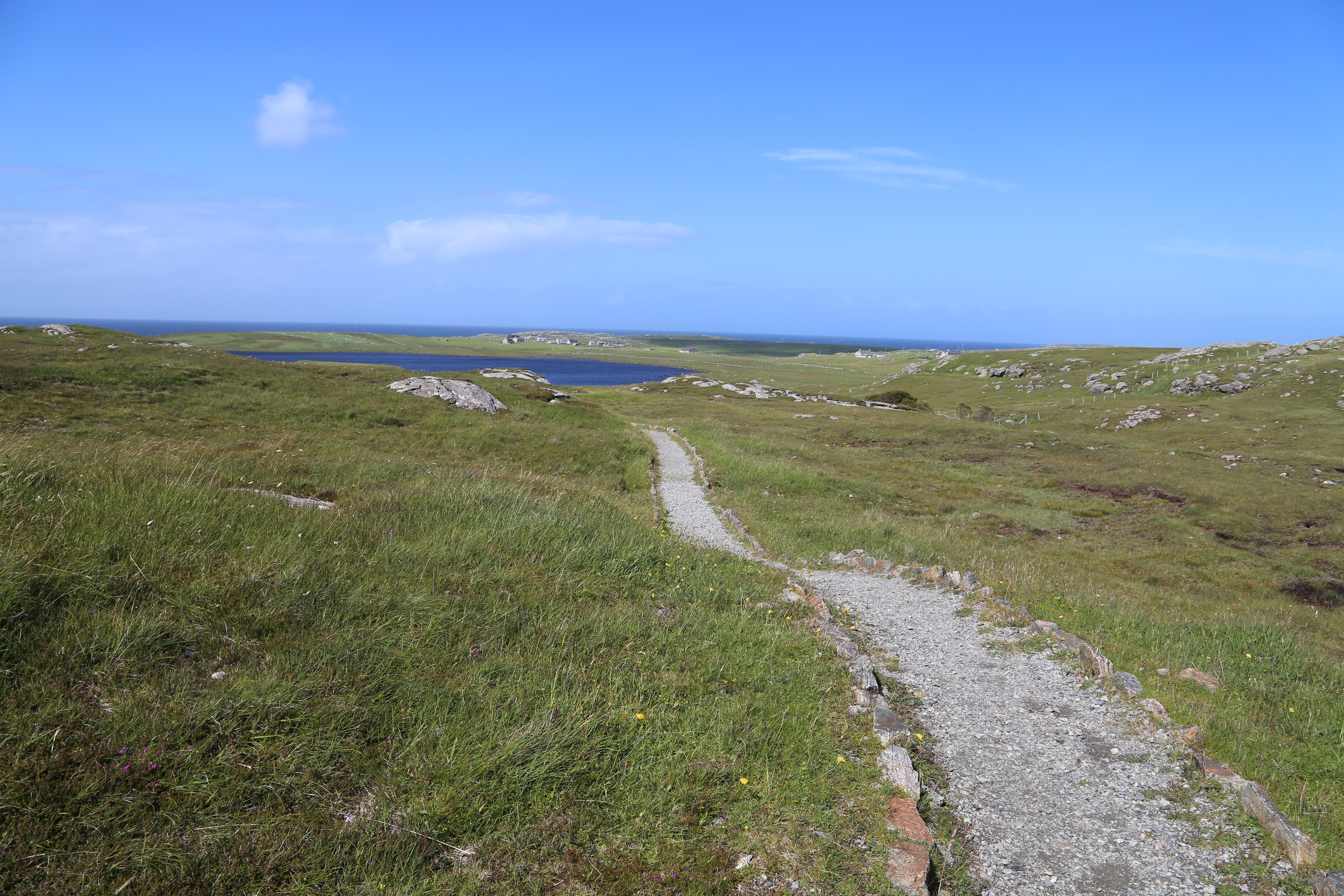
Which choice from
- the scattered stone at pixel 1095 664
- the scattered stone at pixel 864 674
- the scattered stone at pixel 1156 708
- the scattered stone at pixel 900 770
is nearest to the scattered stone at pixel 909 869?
the scattered stone at pixel 900 770

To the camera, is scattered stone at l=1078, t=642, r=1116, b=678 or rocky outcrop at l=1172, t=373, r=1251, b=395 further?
rocky outcrop at l=1172, t=373, r=1251, b=395

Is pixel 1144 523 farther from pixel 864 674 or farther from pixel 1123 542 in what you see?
pixel 864 674

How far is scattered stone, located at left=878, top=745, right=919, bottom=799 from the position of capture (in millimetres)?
6441

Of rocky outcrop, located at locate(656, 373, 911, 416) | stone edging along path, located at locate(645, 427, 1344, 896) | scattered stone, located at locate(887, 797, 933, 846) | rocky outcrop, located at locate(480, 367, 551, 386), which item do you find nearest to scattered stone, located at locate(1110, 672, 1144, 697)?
stone edging along path, located at locate(645, 427, 1344, 896)

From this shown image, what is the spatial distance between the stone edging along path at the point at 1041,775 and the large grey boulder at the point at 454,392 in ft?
124

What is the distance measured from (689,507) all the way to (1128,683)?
16450 mm

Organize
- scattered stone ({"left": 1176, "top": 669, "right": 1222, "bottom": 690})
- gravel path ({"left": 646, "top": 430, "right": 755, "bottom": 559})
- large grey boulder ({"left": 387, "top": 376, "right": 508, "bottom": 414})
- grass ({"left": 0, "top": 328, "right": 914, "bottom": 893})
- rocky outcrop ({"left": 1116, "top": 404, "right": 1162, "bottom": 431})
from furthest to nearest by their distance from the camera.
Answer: rocky outcrop ({"left": 1116, "top": 404, "right": 1162, "bottom": 431}), large grey boulder ({"left": 387, "top": 376, "right": 508, "bottom": 414}), gravel path ({"left": 646, "top": 430, "right": 755, "bottom": 559}), scattered stone ({"left": 1176, "top": 669, "right": 1222, "bottom": 690}), grass ({"left": 0, "top": 328, "right": 914, "bottom": 893})

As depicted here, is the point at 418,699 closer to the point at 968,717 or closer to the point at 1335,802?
the point at 968,717

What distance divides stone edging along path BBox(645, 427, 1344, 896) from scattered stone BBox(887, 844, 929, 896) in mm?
13

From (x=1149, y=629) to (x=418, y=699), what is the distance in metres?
13.3

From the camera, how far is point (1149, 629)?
12.2 metres

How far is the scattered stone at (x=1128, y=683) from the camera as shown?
8938 millimetres

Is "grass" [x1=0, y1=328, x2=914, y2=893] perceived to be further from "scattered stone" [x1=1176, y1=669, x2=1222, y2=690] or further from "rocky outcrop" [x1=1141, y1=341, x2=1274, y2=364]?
"rocky outcrop" [x1=1141, y1=341, x2=1274, y2=364]

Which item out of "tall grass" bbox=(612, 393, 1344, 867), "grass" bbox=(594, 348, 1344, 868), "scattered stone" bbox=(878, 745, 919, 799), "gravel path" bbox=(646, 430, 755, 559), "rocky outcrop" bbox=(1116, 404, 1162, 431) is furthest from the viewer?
"rocky outcrop" bbox=(1116, 404, 1162, 431)
